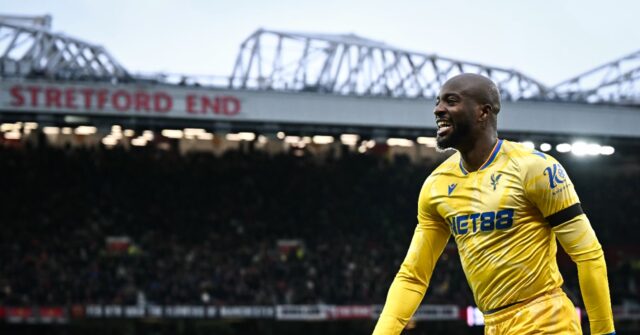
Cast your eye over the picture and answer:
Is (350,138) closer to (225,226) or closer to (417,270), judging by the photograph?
(225,226)

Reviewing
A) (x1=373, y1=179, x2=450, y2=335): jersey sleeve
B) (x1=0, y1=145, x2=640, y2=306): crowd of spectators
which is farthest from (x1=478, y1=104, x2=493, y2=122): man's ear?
(x1=0, y1=145, x2=640, y2=306): crowd of spectators

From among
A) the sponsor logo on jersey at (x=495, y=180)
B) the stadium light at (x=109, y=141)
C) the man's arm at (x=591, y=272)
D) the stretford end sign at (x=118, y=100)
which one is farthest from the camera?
the stadium light at (x=109, y=141)

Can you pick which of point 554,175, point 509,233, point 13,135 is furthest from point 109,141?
point 554,175

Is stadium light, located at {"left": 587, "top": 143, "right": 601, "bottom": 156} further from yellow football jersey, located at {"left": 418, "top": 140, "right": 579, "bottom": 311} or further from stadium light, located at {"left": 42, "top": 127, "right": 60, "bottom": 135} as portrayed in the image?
yellow football jersey, located at {"left": 418, "top": 140, "right": 579, "bottom": 311}

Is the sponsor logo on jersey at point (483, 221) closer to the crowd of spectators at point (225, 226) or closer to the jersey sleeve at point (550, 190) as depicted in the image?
the jersey sleeve at point (550, 190)

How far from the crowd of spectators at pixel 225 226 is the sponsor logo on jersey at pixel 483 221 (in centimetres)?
2514

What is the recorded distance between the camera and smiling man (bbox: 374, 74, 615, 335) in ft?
14.0

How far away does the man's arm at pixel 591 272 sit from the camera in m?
4.23

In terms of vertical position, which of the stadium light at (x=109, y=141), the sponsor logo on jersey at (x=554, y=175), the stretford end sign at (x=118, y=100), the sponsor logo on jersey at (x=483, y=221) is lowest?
the stadium light at (x=109, y=141)

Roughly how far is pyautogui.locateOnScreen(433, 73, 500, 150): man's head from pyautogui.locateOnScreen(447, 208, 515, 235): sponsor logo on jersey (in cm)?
35

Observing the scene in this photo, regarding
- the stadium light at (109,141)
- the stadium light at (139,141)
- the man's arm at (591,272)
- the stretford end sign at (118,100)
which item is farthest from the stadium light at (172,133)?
A: the man's arm at (591,272)

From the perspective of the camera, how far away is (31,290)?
2859 cm

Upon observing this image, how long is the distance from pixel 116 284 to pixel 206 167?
8.49 meters

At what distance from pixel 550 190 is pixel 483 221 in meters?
0.36
